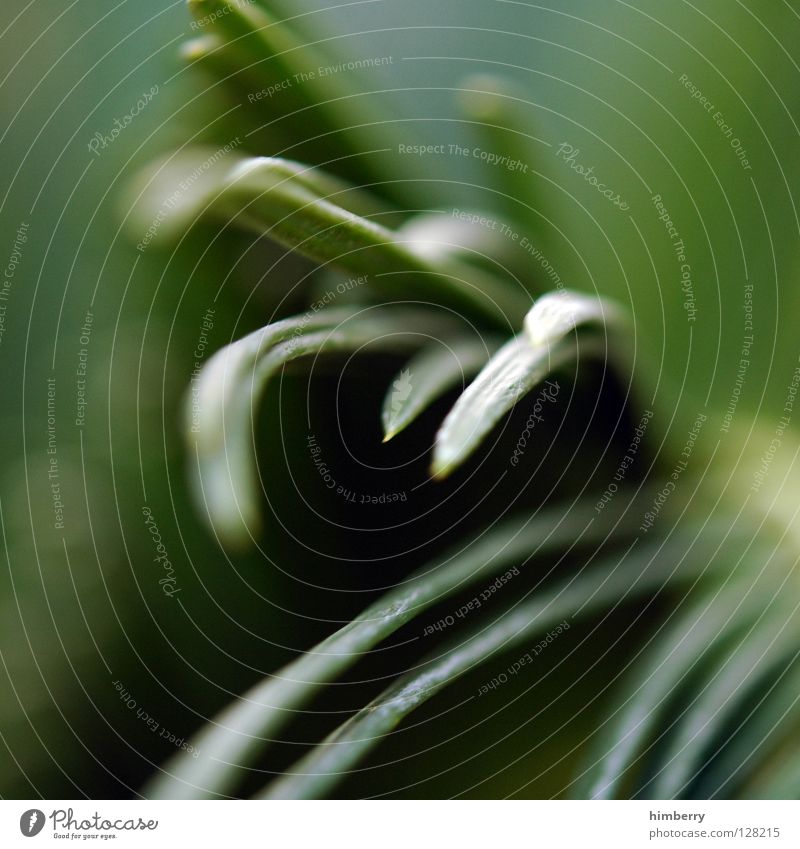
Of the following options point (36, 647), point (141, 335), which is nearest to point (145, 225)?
point (141, 335)

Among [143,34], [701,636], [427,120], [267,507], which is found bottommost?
[701,636]

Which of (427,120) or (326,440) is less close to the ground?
(427,120)

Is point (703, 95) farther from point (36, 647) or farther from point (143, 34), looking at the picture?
point (36, 647)

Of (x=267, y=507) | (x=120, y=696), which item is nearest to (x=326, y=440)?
(x=267, y=507)

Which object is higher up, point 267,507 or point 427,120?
point 427,120

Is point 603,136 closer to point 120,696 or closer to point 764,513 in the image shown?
point 764,513
